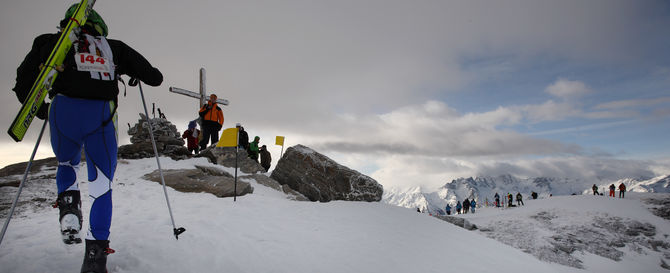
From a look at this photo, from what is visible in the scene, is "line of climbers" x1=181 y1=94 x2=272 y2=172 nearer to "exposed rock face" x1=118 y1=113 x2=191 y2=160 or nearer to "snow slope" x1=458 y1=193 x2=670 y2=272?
"exposed rock face" x1=118 y1=113 x2=191 y2=160

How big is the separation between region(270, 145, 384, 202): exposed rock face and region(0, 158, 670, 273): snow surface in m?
3.46

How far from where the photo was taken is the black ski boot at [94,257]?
2.63m

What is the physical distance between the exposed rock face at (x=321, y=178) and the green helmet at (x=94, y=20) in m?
9.87

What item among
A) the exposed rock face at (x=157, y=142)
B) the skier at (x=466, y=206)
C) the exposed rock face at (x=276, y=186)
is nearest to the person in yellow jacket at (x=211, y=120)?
the exposed rock face at (x=157, y=142)

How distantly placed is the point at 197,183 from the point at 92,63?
6.72 m

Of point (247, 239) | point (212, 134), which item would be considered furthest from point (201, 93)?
point (247, 239)

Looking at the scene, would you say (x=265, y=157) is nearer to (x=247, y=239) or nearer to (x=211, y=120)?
(x=211, y=120)

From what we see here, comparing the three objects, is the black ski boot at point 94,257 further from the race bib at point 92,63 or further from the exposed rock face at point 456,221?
the exposed rock face at point 456,221

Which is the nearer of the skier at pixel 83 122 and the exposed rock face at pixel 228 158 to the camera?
the skier at pixel 83 122

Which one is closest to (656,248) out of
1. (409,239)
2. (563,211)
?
(563,211)

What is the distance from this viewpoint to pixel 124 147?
42.3 feet

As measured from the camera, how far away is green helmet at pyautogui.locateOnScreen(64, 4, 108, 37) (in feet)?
9.78

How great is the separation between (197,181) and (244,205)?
8.36 feet

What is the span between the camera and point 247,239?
473 cm
